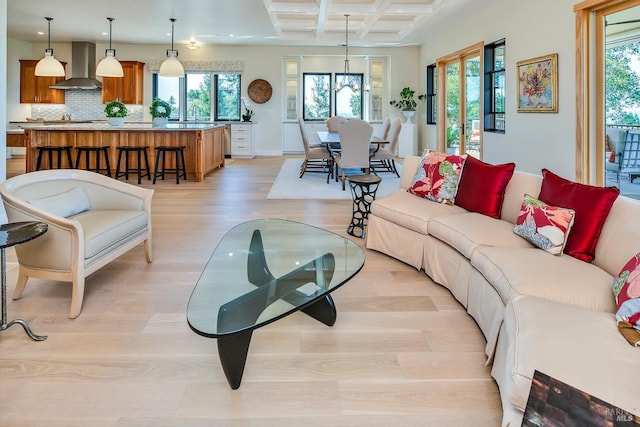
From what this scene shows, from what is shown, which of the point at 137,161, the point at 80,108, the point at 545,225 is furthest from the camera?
the point at 80,108

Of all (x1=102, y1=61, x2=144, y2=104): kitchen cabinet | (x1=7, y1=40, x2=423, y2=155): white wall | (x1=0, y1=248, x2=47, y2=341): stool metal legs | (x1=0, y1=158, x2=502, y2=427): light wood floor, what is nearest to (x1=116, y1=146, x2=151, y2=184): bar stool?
(x1=102, y1=61, x2=144, y2=104): kitchen cabinet

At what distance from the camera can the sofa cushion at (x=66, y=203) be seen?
9.98 ft

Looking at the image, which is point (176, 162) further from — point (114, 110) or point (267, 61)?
point (267, 61)

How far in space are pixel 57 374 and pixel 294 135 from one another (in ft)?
35.2

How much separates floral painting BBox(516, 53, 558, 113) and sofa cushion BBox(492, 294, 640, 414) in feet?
15.6

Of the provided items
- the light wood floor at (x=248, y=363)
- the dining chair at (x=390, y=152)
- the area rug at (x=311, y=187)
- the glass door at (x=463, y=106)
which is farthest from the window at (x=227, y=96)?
the light wood floor at (x=248, y=363)

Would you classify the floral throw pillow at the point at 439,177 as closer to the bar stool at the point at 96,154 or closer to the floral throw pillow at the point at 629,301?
the floral throw pillow at the point at 629,301

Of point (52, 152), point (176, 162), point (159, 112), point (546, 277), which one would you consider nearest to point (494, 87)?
point (176, 162)

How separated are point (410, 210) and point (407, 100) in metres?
8.92

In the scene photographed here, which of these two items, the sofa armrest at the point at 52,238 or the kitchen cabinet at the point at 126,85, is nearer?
the sofa armrest at the point at 52,238

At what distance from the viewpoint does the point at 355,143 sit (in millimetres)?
6930

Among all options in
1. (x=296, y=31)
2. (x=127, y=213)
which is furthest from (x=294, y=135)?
(x=127, y=213)

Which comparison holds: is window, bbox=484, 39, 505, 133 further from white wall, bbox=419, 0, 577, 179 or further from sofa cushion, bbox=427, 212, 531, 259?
sofa cushion, bbox=427, 212, 531, 259

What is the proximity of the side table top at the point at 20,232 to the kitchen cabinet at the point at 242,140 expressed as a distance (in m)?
9.35
